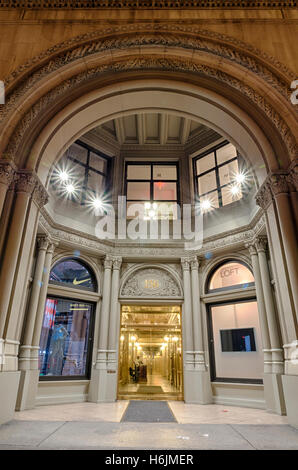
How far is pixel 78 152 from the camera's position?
841cm

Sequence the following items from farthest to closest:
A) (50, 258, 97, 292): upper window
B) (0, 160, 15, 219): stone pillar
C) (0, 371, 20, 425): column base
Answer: (50, 258, 97, 292): upper window → (0, 160, 15, 219): stone pillar → (0, 371, 20, 425): column base

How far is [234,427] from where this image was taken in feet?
11.3

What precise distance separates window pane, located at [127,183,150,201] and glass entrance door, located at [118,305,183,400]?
353 cm

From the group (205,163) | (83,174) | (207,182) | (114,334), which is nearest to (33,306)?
(114,334)

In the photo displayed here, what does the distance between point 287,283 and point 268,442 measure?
189 cm

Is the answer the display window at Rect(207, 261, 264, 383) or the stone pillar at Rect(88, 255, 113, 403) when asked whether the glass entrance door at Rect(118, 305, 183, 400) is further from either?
the display window at Rect(207, 261, 264, 383)

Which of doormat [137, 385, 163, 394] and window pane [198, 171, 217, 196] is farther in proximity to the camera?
window pane [198, 171, 217, 196]

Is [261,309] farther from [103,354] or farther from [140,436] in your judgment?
[140,436]

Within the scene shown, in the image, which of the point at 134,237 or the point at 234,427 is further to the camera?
the point at 134,237

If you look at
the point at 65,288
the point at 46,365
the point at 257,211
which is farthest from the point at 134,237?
the point at 46,365

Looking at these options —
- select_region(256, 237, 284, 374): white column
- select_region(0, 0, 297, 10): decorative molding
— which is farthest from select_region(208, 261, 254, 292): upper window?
select_region(0, 0, 297, 10): decorative molding

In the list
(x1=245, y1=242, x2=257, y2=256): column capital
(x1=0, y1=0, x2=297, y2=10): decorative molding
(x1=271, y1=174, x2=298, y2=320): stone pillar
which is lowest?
(x1=271, y1=174, x2=298, y2=320): stone pillar

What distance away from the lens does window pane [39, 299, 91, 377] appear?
6.57 m

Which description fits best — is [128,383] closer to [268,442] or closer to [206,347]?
[206,347]
